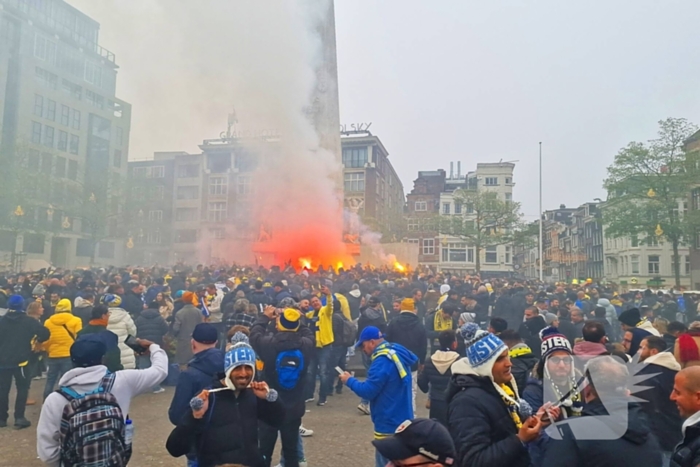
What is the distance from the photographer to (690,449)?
8.15 ft

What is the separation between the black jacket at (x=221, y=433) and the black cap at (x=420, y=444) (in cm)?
156

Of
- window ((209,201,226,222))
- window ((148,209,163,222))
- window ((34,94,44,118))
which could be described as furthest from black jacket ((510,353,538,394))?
window ((148,209,163,222))

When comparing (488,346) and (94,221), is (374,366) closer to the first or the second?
(488,346)

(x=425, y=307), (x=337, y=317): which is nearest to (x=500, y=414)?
(x=337, y=317)

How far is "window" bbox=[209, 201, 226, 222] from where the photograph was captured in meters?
58.4

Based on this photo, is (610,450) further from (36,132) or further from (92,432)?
(36,132)

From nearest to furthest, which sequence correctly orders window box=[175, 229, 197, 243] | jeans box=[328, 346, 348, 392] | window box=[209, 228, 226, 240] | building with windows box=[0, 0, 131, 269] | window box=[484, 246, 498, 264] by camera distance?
jeans box=[328, 346, 348, 392] < building with windows box=[0, 0, 131, 269] < window box=[209, 228, 226, 240] < window box=[484, 246, 498, 264] < window box=[175, 229, 197, 243]

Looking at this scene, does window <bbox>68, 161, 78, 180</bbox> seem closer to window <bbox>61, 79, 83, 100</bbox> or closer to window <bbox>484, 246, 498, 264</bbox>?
window <bbox>61, 79, 83, 100</bbox>

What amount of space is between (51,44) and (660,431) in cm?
5251

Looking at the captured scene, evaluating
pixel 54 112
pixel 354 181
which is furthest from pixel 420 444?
pixel 354 181

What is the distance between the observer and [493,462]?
249 centimetres

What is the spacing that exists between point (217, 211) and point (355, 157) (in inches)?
704

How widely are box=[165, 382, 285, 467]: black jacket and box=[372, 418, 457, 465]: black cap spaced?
5.11 feet

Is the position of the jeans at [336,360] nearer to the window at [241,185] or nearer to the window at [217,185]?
the window at [241,185]
